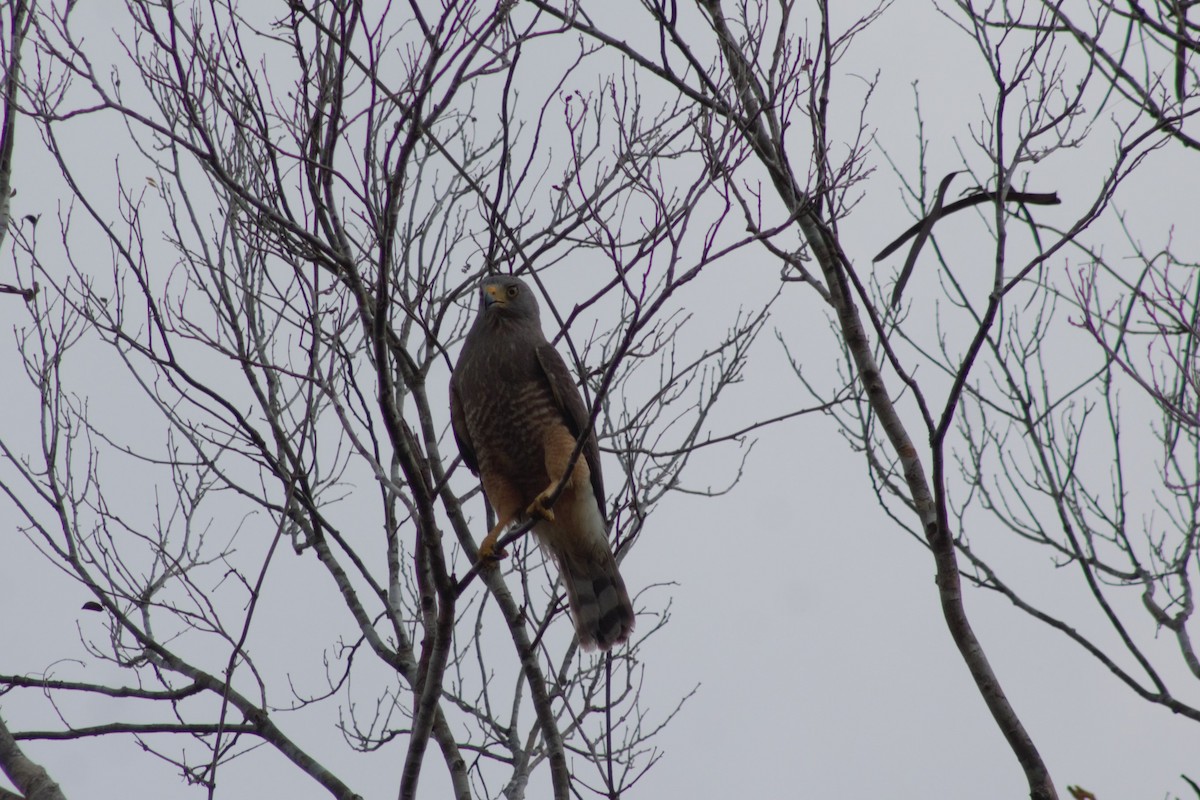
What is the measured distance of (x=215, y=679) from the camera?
13.8 ft

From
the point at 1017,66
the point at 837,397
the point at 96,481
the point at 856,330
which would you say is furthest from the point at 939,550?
the point at 96,481

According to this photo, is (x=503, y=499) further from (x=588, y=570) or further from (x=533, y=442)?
(x=588, y=570)

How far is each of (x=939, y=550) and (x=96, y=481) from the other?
365 cm

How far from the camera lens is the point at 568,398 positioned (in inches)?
189

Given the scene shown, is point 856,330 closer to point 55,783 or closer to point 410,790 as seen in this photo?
point 410,790

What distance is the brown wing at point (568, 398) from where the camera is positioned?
4805mm

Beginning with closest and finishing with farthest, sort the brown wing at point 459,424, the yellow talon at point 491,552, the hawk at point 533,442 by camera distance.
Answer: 1. the yellow talon at point 491,552
2. the hawk at point 533,442
3. the brown wing at point 459,424

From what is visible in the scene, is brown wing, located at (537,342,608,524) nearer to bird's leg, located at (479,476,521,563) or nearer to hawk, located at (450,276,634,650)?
hawk, located at (450,276,634,650)

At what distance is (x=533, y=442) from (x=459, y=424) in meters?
0.45

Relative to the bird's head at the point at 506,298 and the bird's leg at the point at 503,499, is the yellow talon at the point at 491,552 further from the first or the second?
the bird's head at the point at 506,298

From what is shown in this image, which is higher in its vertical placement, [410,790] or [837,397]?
[837,397]

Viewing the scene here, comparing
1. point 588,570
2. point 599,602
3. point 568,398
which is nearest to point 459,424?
point 568,398

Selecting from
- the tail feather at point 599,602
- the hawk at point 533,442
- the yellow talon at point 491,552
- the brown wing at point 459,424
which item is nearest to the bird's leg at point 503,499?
the hawk at point 533,442

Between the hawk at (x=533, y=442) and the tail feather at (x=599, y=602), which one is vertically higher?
the hawk at (x=533, y=442)
